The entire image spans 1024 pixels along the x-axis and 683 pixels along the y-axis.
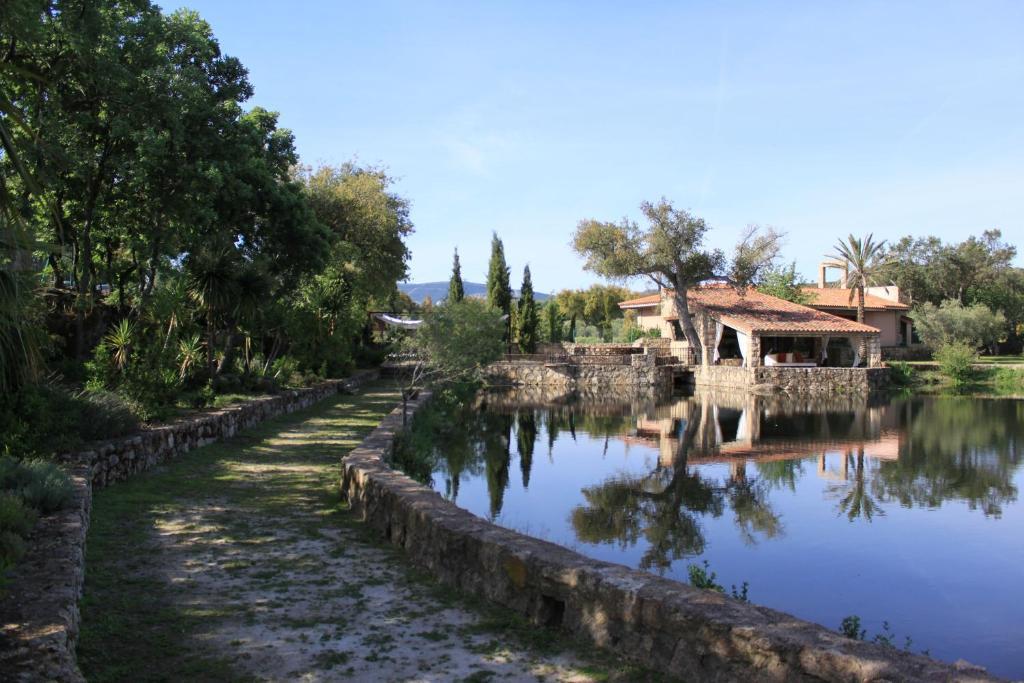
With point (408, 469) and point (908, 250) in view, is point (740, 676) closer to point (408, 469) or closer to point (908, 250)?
point (408, 469)

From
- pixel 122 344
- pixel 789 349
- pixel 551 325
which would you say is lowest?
pixel 789 349

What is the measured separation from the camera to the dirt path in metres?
4.48

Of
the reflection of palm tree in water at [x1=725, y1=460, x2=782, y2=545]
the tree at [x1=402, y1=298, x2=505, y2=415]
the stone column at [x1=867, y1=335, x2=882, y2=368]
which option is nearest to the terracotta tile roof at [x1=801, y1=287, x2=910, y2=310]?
the stone column at [x1=867, y1=335, x2=882, y2=368]

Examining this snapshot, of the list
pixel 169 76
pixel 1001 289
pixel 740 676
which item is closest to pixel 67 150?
pixel 169 76

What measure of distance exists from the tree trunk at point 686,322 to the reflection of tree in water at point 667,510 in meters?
25.5

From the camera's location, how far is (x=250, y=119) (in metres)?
20.3

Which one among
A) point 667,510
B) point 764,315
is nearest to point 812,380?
point 764,315

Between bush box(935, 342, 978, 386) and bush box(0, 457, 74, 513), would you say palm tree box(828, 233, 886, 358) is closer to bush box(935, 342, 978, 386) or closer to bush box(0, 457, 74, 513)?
bush box(935, 342, 978, 386)

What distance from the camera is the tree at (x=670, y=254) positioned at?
134ft

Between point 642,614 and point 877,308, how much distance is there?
48377mm

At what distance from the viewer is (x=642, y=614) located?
14.4ft

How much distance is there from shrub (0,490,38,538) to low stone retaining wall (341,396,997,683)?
113 inches

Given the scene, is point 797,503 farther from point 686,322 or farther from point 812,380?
point 686,322

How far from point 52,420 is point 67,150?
6.30 m
